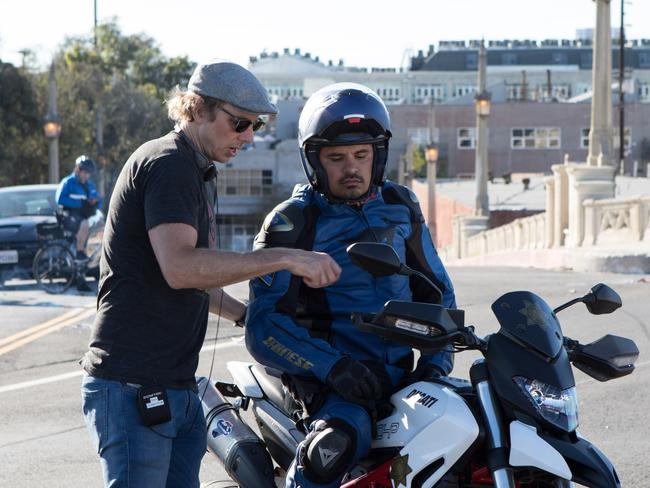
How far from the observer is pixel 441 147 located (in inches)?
4193

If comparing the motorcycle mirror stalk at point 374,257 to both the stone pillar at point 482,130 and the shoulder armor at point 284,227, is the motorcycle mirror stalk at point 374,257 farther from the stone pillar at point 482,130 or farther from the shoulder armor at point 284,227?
the stone pillar at point 482,130

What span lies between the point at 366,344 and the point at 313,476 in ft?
1.95

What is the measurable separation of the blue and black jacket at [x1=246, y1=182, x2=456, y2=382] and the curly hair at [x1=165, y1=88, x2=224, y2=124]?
20.4 inches

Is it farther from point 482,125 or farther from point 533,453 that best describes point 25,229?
point 482,125

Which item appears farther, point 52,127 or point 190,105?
point 52,127

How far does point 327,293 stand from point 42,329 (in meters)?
10.0

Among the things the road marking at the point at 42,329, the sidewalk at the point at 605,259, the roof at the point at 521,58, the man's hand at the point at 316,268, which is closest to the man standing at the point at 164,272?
the man's hand at the point at 316,268

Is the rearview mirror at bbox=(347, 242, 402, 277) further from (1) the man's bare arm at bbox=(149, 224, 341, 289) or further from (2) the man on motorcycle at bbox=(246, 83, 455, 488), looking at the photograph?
(2) the man on motorcycle at bbox=(246, 83, 455, 488)

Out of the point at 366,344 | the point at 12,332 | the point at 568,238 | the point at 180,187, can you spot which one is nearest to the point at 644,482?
the point at 366,344

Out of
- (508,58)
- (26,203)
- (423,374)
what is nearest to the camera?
(423,374)

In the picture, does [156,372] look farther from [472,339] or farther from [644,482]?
[644,482]

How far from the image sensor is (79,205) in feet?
61.1

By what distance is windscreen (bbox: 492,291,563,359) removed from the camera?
4.03 metres

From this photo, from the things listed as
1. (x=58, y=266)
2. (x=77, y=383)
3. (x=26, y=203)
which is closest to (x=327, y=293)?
(x=77, y=383)
